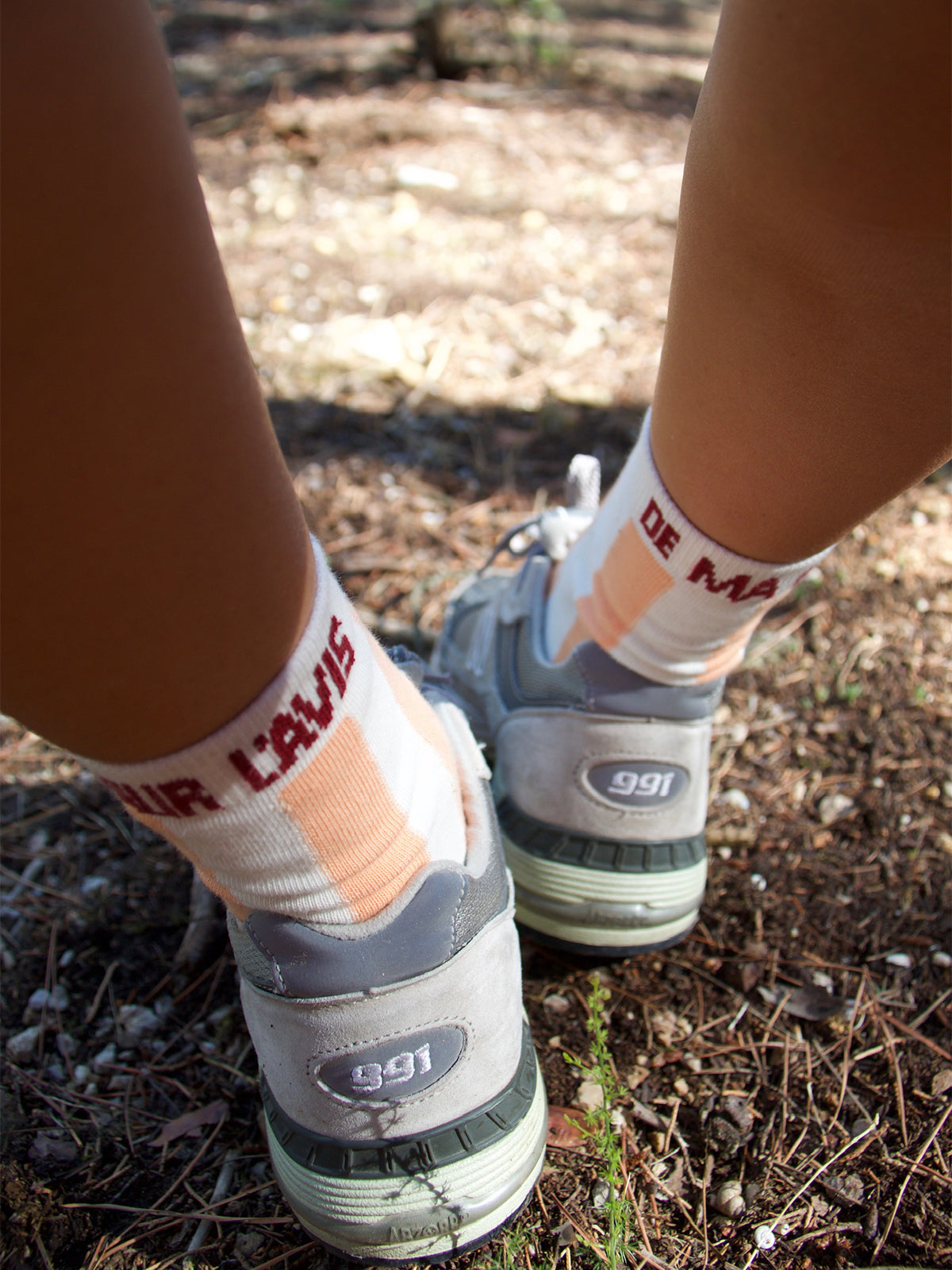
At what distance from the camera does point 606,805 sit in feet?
4.15

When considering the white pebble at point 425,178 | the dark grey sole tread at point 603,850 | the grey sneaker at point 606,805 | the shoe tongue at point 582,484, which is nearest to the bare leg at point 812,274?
the grey sneaker at point 606,805

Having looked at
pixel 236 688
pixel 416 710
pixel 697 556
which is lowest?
pixel 416 710

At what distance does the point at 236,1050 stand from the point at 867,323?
107cm

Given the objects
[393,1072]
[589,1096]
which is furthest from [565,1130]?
[393,1072]

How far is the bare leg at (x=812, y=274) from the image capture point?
2.08 ft

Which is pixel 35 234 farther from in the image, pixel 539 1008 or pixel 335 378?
pixel 335 378

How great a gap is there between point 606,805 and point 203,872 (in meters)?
0.56

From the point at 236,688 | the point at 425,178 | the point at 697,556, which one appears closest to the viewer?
the point at 236,688

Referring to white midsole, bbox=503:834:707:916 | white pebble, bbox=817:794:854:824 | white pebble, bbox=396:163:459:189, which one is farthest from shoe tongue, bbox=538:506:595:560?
white pebble, bbox=396:163:459:189

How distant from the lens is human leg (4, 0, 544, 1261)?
55cm

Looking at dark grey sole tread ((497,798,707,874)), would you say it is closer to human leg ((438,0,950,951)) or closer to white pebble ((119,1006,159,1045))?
human leg ((438,0,950,951))

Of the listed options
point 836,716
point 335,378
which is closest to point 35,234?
point 836,716

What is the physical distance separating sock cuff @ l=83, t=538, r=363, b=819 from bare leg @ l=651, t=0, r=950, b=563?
40 cm

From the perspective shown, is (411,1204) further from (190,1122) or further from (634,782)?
(634,782)
